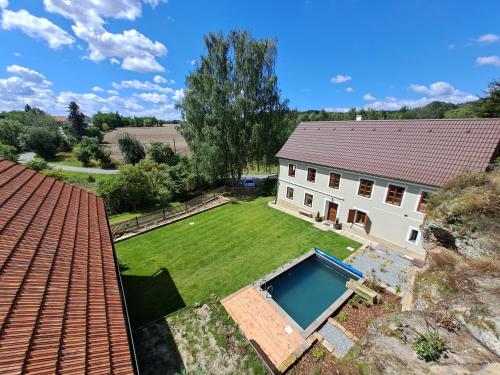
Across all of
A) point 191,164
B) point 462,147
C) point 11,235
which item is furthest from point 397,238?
point 191,164

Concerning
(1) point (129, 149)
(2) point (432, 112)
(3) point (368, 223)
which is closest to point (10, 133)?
(1) point (129, 149)

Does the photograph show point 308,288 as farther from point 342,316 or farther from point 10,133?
point 10,133

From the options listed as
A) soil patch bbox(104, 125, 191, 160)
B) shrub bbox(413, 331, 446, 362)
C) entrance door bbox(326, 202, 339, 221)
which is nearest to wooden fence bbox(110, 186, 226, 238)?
entrance door bbox(326, 202, 339, 221)

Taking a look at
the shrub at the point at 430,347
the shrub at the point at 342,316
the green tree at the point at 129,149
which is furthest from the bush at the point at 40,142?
the shrub at the point at 430,347

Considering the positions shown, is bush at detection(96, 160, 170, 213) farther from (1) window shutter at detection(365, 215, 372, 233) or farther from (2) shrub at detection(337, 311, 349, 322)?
(2) shrub at detection(337, 311, 349, 322)

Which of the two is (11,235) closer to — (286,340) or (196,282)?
(196,282)

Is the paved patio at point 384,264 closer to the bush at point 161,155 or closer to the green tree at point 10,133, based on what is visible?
the bush at point 161,155
